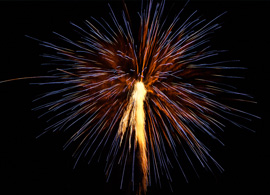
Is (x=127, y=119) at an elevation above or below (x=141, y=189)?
above

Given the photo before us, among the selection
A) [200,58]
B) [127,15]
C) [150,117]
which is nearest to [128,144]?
[150,117]

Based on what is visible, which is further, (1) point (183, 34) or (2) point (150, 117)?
(2) point (150, 117)

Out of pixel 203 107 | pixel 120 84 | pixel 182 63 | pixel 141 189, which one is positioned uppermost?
pixel 182 63

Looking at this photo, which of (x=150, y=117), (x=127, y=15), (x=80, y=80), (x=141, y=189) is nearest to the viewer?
(x=127, y=15)

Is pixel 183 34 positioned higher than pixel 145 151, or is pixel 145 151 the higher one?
pixel 183 34

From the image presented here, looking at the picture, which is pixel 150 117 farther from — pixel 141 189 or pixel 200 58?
pixel 141 189

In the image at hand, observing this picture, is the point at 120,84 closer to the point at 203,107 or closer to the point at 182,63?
the point at 182,63

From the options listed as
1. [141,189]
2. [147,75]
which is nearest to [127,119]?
[147,75]

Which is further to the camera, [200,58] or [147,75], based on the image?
[147,75]

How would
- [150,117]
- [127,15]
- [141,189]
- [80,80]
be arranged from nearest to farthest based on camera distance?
[127,15], [80,80], [150,117], [141,189]
